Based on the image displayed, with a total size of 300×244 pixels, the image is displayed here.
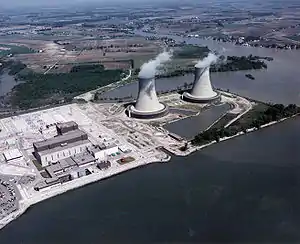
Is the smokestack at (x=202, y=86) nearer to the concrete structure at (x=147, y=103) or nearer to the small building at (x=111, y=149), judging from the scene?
the concrete structure at (x=147, y=103)

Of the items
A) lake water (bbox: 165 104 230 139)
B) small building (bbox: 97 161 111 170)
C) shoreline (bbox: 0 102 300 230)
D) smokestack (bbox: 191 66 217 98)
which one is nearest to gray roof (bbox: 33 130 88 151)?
small building (bbox: 97 161 111 170)

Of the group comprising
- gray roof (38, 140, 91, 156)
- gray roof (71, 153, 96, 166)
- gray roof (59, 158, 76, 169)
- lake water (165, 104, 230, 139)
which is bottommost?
gray roof (59, 158, 76, 169)

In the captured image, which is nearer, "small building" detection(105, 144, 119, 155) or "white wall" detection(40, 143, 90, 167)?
"white wall" detection(40, 143, 90, 167)

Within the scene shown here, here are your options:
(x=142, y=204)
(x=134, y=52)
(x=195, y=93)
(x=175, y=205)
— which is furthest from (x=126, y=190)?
(x=134, y=52)

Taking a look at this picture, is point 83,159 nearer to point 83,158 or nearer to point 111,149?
point 83,158

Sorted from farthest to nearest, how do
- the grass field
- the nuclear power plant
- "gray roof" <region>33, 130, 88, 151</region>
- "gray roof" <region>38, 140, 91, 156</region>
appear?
the grass field, the nuclear power plant, "gray roof" <region>33, 130, 88, 151</region>, "gray roof" <region>38, 140, 91, 156</region>

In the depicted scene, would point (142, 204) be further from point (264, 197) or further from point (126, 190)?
point (264, 197)

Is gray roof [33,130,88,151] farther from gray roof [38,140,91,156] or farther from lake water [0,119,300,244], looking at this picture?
lake water [0,119,300,244]
